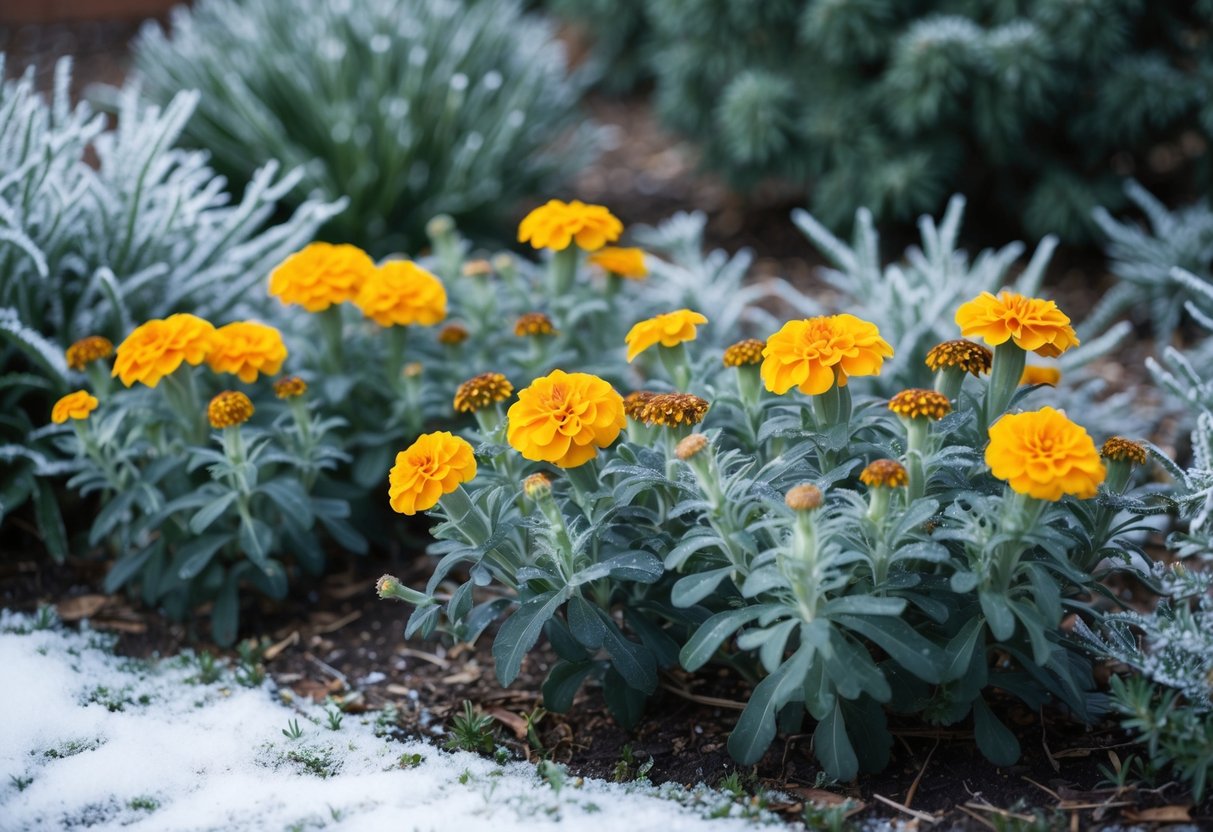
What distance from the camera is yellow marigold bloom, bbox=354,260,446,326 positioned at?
2324 mm

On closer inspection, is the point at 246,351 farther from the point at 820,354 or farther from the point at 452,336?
the point at 820,354

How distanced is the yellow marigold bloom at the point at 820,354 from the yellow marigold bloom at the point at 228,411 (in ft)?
3.30

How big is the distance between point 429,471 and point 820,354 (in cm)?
67

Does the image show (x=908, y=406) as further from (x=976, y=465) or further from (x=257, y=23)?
(x=257, y=23)

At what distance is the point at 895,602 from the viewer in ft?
5.29

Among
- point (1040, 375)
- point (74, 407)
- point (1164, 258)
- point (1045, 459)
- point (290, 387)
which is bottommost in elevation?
point (1164, 258)

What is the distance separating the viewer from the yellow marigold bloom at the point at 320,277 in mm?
2309

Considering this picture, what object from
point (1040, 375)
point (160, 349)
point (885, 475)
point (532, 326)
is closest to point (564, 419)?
point (885, 475)

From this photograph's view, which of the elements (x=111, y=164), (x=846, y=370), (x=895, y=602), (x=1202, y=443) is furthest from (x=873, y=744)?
(x=111, y=164)

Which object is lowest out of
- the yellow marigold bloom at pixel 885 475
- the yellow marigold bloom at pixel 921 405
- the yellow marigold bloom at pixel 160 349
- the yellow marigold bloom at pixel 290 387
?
the yellow marigold bloom at pixel 885 475

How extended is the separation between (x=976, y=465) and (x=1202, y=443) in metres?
0.43

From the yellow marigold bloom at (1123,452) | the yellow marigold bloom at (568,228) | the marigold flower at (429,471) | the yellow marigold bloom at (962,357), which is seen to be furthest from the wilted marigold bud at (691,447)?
the yellow marigold bloom at (568,228)

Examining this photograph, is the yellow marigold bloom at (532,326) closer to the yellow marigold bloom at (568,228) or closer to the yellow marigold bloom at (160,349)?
the yellow marigold bloom at (568,228)

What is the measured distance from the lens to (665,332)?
6.66 feet
